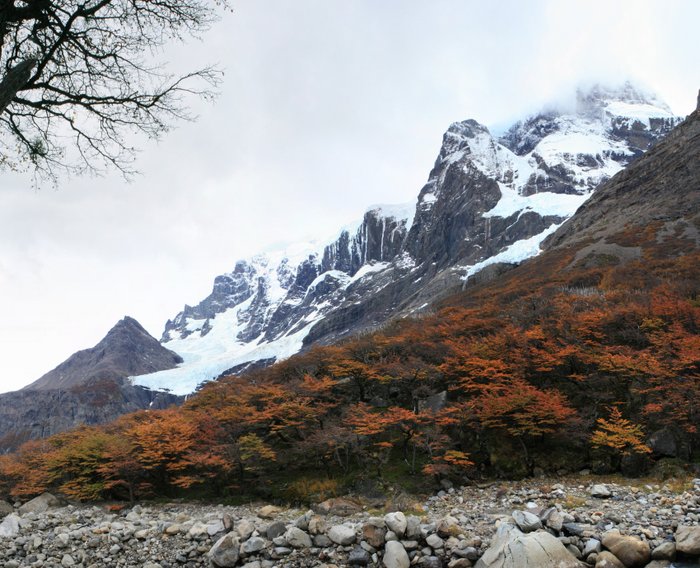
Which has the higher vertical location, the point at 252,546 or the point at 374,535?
the point at 252,546

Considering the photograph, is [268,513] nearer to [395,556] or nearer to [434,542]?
[395,556]

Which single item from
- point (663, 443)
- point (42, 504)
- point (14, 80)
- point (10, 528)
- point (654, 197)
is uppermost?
point (654, 197)

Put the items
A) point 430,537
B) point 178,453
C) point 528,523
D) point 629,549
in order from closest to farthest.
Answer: point 629,549
point 528,523
point 430,537
point 178,453

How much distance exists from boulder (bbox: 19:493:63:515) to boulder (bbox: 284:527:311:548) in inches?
638

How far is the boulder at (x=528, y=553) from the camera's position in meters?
7.02

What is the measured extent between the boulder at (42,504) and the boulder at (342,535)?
17.1 m

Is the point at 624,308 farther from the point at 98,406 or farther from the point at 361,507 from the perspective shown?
the point at 98,406

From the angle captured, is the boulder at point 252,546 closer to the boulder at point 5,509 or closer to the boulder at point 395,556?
the boulder at point 395,556

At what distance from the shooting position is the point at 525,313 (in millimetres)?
32656

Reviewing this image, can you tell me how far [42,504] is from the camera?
773 inches

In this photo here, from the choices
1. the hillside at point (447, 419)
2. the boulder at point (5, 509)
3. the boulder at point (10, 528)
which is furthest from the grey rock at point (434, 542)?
the boulder at point (5, 509)

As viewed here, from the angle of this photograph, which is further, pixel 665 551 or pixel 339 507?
pixel 339 507

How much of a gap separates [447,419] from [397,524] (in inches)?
374

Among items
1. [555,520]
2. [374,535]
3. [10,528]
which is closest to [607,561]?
[555,520]
